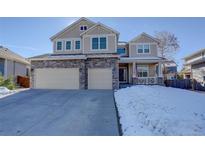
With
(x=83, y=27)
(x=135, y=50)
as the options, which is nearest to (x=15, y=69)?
(x=83, y=27)

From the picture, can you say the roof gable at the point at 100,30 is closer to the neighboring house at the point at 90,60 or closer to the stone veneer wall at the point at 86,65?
the neighboring house at the point at 90,60

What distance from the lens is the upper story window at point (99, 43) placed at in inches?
646

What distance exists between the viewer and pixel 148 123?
543cm

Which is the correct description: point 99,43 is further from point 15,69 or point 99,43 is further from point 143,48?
point 15,69

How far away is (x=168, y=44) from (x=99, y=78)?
20.8 meters

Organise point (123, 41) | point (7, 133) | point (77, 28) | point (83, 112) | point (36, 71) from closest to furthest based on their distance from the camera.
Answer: point (7, 133) < point (83, 112) < point (36, 71) < point (77, 28) < point (123, 41)

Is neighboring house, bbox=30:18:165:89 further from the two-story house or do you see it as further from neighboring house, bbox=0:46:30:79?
neighboring house, bbox=0:46:30:79

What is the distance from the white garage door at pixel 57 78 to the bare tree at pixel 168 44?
20.9 m

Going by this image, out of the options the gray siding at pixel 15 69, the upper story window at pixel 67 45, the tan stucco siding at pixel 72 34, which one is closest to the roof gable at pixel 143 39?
the tan stucco siding at pixel 72 34

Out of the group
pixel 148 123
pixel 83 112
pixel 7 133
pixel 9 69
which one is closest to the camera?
pixel 7 133

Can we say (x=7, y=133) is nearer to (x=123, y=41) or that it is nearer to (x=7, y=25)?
(x=7, y=25)
